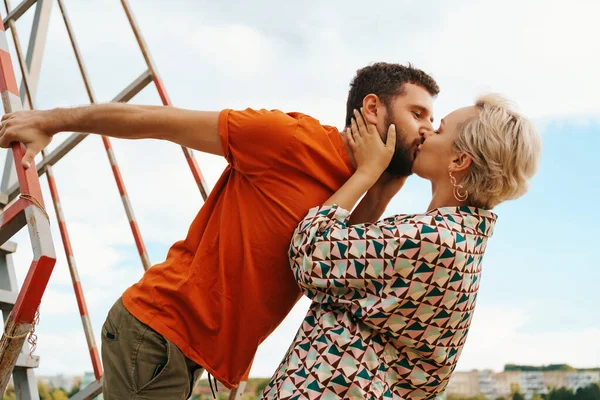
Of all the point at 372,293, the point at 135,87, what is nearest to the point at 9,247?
the point at 135,87

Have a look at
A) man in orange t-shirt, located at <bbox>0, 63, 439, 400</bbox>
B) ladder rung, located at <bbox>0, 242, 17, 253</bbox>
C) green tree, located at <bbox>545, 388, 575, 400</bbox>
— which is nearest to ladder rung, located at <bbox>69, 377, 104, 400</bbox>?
ladder rung, located at <bbox>0, 242, 17, 253</bbox>

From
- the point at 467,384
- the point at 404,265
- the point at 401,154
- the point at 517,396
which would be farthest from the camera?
the point at 517,396

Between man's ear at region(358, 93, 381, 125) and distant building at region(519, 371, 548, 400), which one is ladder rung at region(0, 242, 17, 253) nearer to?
man's ear at region(358, 93, 381, 125)

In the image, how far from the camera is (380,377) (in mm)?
1684

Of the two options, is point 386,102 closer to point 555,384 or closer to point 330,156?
point 330,156

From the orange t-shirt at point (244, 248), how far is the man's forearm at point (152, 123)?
47 mm

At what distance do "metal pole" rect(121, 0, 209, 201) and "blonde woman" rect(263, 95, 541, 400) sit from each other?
0.85 metres

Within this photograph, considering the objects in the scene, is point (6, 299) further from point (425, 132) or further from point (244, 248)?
point (425, 132)

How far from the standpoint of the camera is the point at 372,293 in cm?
165

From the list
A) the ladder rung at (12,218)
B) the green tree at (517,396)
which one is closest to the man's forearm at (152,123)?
the ladder rung at (12,218)

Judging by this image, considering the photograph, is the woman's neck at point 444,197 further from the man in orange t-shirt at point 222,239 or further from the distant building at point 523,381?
the distant building at point 523,381

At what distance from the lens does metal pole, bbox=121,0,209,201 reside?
2498mm

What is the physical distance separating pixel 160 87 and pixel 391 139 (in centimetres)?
135

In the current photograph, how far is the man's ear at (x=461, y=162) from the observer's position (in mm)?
1722
